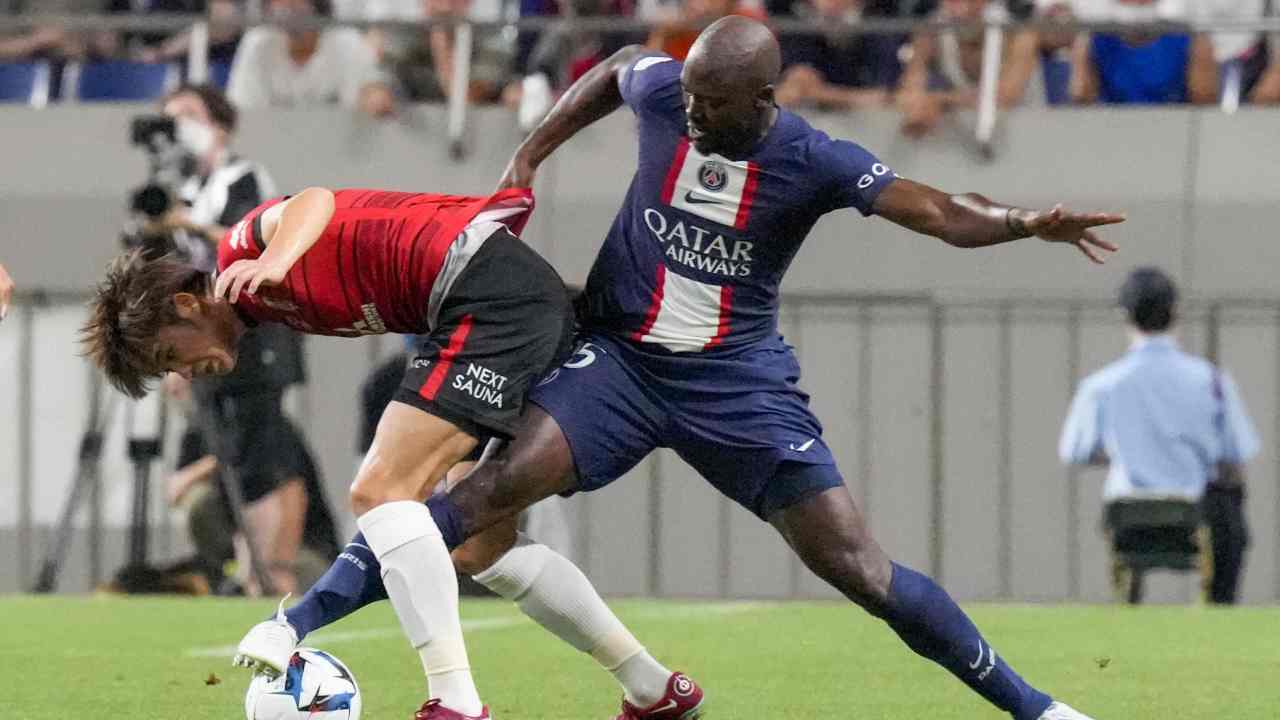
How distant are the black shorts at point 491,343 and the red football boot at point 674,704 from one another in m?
0.93

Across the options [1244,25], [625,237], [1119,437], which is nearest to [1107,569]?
[1119,437]

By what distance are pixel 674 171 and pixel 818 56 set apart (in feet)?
24.7

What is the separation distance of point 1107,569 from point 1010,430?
98cm

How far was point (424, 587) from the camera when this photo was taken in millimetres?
5832

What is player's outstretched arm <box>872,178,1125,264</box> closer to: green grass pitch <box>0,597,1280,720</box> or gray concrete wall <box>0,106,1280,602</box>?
green grass pitch <box>0,597,1280,720</box>

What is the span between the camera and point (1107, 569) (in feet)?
44.1

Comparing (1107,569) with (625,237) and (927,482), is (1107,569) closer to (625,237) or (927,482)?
(927,482)

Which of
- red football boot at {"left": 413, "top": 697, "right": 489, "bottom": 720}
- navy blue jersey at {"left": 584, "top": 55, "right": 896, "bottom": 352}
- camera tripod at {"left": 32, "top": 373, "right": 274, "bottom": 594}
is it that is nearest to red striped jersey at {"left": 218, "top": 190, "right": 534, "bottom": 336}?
navy blue jersey at {"left": 584, "top": 55, "right": 896, "bottom": 352}

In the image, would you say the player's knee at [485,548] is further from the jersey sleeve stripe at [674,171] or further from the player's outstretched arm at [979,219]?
the player's outstretched arm at [979,219]

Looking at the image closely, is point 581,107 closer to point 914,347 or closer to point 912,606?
point 912,606

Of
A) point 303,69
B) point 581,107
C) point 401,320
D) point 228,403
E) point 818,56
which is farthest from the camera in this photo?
point 303,69

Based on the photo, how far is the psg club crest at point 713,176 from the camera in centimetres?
638

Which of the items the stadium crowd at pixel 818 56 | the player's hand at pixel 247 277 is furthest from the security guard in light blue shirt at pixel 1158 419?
the player's hand at pixel 247 277

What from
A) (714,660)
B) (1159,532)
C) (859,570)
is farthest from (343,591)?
(1159,532)
